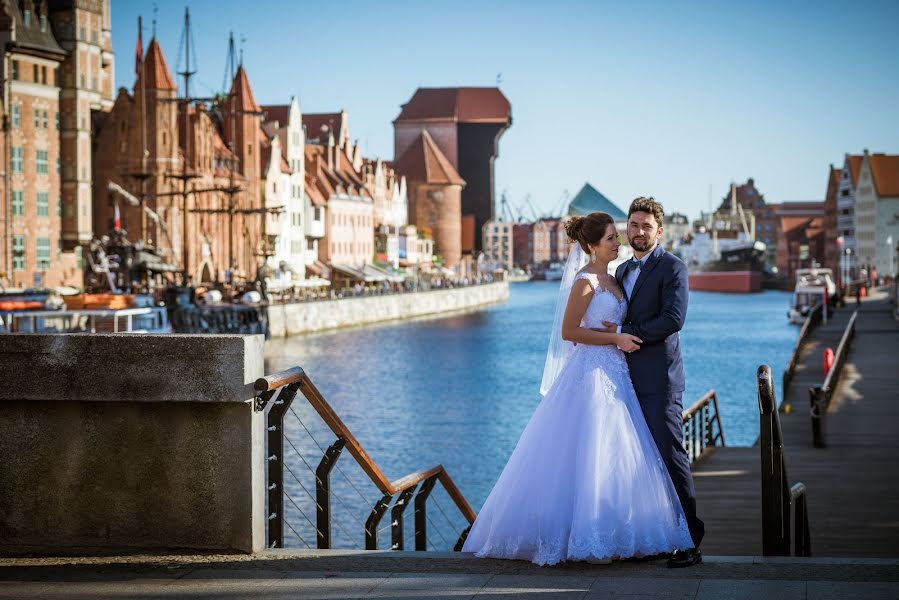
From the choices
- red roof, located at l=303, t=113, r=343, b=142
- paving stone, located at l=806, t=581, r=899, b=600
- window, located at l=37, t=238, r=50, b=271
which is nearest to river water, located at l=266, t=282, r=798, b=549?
paving stone, located at l=806, t=581, r=899, b=600

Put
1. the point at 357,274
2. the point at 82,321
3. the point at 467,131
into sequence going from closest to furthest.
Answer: the point at 82,321, the point at 357,274, the point at 467,131

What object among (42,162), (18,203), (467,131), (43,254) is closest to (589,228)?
(18,203)

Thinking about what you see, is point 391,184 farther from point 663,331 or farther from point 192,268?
point 663,331

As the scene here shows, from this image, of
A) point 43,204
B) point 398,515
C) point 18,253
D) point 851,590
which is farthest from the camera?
point 43,204

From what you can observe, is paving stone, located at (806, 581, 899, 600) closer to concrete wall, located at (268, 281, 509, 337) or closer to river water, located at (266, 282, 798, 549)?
river water, located at (266, 282, 798, 549)

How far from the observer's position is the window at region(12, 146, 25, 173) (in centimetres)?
6581

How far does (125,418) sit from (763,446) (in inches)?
123

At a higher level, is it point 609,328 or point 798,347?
point 609,328

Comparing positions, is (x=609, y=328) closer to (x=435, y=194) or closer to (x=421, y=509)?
(x=421, y=509)

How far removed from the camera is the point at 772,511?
24.3 ft

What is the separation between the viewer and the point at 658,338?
738cm

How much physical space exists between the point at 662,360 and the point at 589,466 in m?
0.66

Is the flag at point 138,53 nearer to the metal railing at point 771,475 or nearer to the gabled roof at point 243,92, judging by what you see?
the gabled roof at point 243,92

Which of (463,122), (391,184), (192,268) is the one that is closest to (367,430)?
(192,268)
